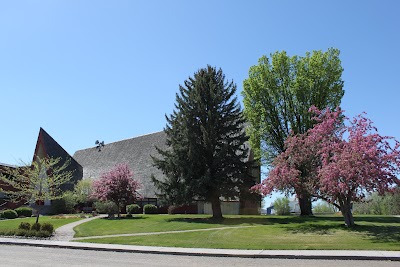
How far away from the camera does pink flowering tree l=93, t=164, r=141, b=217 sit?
3700cm

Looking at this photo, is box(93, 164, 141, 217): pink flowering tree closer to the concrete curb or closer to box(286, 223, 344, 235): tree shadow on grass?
the concrete curb

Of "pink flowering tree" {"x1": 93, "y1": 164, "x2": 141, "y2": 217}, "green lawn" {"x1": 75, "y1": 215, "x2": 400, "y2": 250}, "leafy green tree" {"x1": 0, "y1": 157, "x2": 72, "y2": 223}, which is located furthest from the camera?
"pink flowering tree" {"x1": 93, "y1": 164, "x2": 141, "y2": 217}

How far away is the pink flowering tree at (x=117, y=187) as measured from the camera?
3700 cm

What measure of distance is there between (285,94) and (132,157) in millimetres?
25498

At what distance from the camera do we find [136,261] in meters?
14.1

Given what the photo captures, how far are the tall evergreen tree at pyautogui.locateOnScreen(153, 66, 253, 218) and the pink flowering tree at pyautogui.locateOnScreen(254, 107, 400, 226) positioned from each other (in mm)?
7455

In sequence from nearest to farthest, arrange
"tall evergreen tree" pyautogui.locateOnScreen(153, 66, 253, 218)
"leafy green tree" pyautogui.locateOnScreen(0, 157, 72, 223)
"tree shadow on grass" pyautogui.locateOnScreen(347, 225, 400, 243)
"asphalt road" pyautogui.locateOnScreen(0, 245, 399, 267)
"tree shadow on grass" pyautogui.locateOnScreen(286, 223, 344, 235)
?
"asphalt road" pyautogui.locateOnScreen(0, 245, 399, 267) < "tree shadow on grass" pyautogui.locateOnScreen(347, 225, 400, 243) < "tree shadow on grass" pyautogui.locateOnScreen(286, 223, 344, 235) < "leafy green tree" pyautogui.locateOnScreen(0, 157, 72, 223) < "tall evergreen tree" pyautogui.locateOnScreen(153, 66, 253, 218)

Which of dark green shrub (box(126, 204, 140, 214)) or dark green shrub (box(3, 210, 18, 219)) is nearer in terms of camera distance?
dark green shrub (box(3, 210, 18, 219))

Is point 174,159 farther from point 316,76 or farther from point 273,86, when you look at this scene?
point 316,76

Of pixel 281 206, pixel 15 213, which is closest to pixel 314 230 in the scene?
pixel 281 206

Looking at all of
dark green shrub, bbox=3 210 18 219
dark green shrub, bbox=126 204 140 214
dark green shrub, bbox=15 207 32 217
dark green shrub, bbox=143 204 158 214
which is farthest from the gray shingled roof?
dark green shrub, bbox=3 210 18 219

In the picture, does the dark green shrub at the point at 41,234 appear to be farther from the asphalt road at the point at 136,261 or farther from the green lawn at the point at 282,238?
the asphalt road at the point at 136,261

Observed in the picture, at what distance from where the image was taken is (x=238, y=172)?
1282 inches

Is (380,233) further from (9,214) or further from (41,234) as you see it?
(9,214)
